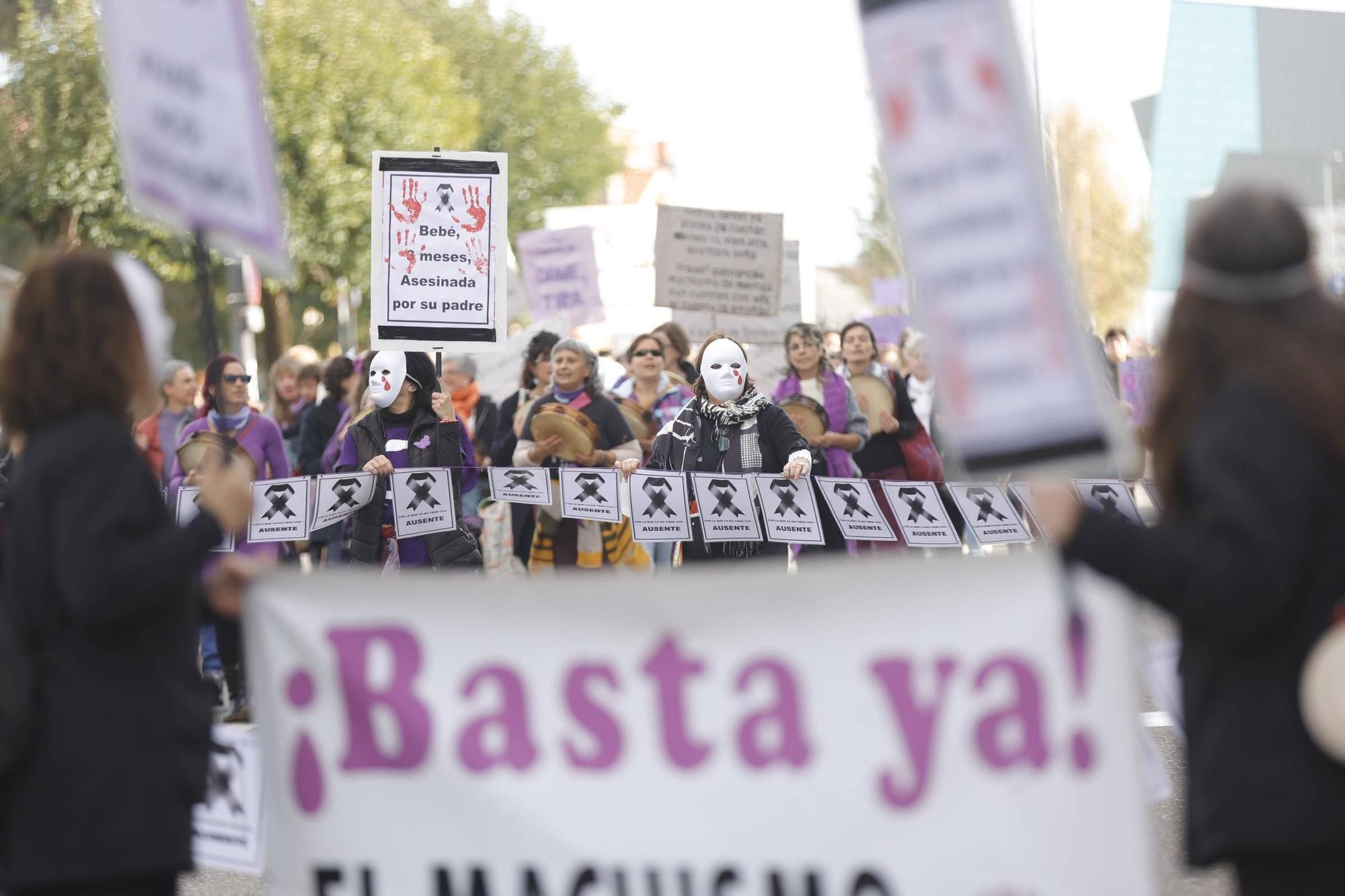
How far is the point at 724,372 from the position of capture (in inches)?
382

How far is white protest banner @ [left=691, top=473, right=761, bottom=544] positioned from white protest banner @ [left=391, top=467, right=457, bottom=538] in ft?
4.20

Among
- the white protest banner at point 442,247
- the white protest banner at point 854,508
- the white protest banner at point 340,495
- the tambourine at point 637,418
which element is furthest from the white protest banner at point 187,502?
the white protest banner at point 854,508

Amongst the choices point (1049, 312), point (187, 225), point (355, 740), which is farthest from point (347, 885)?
point (1049, 312)

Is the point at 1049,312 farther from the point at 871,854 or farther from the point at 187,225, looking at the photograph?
Result: the point at 187,225

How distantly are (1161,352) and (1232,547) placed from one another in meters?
0.42

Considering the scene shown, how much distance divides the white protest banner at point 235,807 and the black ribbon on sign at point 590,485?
20.1 ft

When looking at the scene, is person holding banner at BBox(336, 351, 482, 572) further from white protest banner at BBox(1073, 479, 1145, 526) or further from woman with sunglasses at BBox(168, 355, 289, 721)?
white protest banner at BBox(1073, 479, 1145, 526)

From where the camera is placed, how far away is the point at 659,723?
366 cm

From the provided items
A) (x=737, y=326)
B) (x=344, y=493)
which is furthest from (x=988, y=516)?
(x=737, y=326)

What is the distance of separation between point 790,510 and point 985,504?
1.09 metres

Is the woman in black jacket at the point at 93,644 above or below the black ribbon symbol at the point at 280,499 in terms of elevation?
below

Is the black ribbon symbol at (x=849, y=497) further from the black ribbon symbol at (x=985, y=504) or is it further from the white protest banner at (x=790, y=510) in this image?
the black ribbon symbol at (x=985, y=504)

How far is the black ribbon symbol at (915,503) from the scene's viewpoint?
402 inches

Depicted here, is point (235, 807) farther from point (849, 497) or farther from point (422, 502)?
point (849, 497)
